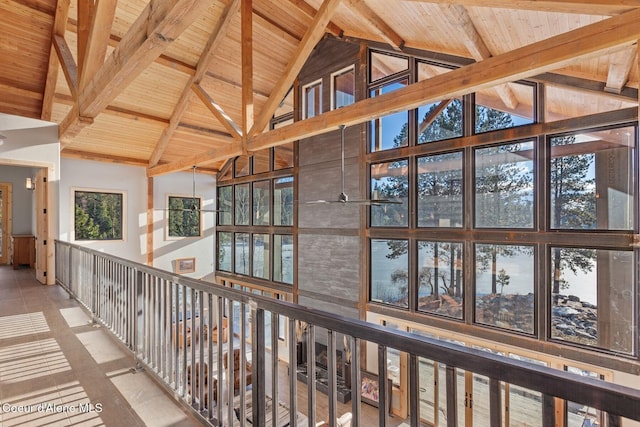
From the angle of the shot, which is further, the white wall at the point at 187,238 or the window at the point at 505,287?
the white wall at the point at 187,238

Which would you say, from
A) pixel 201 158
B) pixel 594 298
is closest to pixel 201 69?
pixel 201 158

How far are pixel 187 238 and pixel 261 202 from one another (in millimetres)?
3171

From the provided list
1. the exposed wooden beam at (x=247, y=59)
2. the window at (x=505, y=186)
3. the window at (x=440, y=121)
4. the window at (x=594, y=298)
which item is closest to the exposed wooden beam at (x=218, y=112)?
the exposed wooden beam at (x=247, y=59)

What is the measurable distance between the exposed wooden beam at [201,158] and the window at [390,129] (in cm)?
305

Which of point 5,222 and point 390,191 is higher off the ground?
point 390,191

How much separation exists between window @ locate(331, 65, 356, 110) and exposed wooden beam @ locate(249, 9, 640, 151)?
9.93 feet

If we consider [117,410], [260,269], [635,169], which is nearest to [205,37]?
[260,269]

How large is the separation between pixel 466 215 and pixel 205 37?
269 inches

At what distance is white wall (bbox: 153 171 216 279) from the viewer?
10.7 metres

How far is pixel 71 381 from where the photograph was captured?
260cm

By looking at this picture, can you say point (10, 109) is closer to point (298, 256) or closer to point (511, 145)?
point (298, 256)

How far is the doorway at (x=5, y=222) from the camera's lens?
8.81 m

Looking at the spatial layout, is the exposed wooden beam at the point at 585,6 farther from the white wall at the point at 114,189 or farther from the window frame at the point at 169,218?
the white wall at the point at 114,189

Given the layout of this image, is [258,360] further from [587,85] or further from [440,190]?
[587,85]
